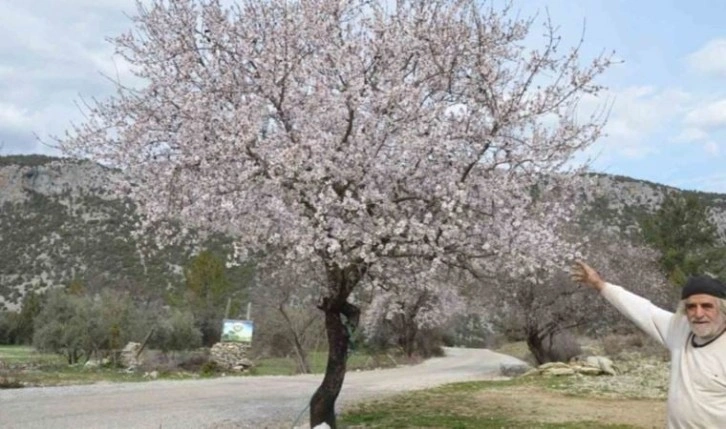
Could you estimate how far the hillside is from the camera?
4994cm

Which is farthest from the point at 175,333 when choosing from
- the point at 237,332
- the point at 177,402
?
the point at 177,402

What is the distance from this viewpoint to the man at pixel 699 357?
11.7ft

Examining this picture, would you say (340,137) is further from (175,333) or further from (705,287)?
(175,333)

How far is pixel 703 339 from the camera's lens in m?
3.70

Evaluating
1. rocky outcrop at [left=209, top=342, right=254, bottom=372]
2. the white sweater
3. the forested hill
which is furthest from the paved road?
the forested hill

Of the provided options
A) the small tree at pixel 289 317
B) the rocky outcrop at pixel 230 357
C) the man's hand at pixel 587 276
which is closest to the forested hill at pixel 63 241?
the small tree at pixel 289 317

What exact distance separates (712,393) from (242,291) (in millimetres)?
45296

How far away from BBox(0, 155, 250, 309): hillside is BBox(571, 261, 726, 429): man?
45.3 meters

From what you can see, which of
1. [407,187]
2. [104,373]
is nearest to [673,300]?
[104,373]

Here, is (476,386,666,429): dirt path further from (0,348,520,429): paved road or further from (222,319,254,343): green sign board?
(222,319,254,343): green sign board

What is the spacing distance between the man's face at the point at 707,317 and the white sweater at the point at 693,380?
2.3 inches

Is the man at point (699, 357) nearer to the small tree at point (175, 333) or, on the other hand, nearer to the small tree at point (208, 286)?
the small tree at point (175, 333)

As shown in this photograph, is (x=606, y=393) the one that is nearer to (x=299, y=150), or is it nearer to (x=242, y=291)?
(x=299, y=150)

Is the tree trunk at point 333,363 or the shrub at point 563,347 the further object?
the shrub at point 563,347
